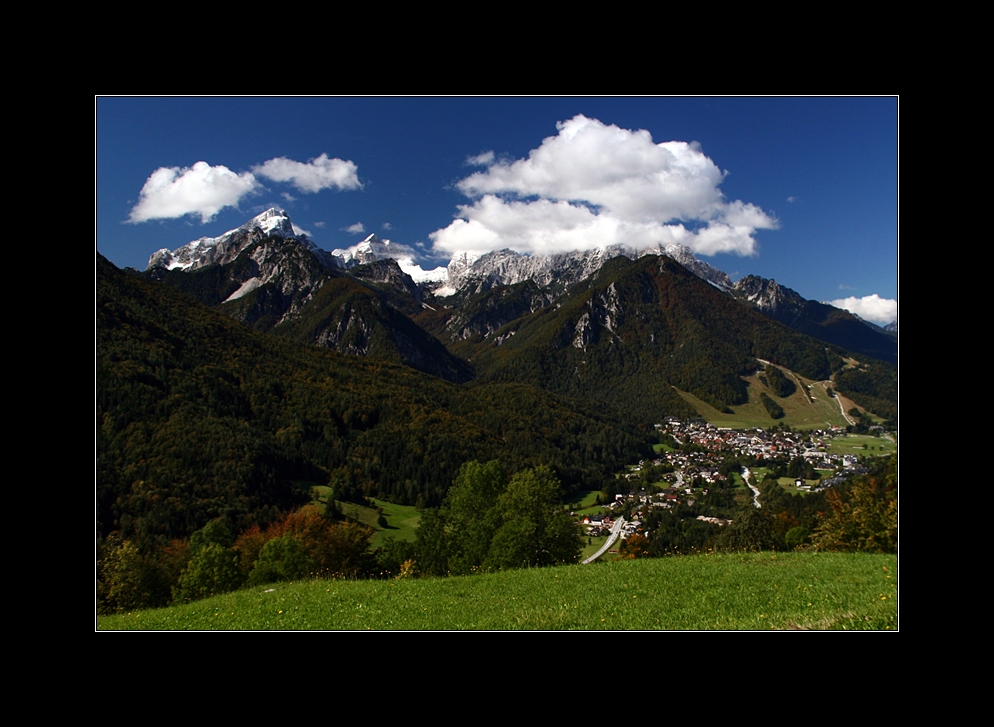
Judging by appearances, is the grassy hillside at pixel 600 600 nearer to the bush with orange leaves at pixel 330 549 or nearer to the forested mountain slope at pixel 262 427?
the bush with orange leaves at pixel 330 549

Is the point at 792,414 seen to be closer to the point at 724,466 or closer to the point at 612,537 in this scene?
the point at 724,466

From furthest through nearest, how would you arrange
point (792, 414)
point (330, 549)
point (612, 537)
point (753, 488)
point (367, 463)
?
point (792, 414) → point (753, 488) → point (367, 463) → point (612, 537) → point (330, 549)

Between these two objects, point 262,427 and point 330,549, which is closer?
point 330,549

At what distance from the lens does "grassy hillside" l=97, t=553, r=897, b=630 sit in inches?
303

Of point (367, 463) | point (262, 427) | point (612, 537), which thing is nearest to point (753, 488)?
point (612, 537)

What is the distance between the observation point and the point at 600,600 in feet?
29.1

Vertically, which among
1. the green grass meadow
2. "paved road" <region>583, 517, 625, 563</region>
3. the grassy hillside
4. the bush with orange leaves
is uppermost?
the grassy hillside

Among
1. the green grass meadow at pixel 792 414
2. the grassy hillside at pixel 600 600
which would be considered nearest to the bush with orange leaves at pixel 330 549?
the grassy hillside at pixel 600 600

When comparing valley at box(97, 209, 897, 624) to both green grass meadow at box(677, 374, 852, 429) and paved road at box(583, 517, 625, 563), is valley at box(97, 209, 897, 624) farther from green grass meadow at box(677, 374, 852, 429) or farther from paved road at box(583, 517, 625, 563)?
green grass meadow at box(677, 374, 852, 429)

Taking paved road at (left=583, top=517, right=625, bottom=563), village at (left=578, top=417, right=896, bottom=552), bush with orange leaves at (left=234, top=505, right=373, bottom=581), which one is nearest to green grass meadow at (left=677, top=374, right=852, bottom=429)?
village at (left=578, top=417, right=896, bottom=552)

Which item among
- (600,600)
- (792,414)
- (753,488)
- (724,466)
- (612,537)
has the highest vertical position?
(600,600)
